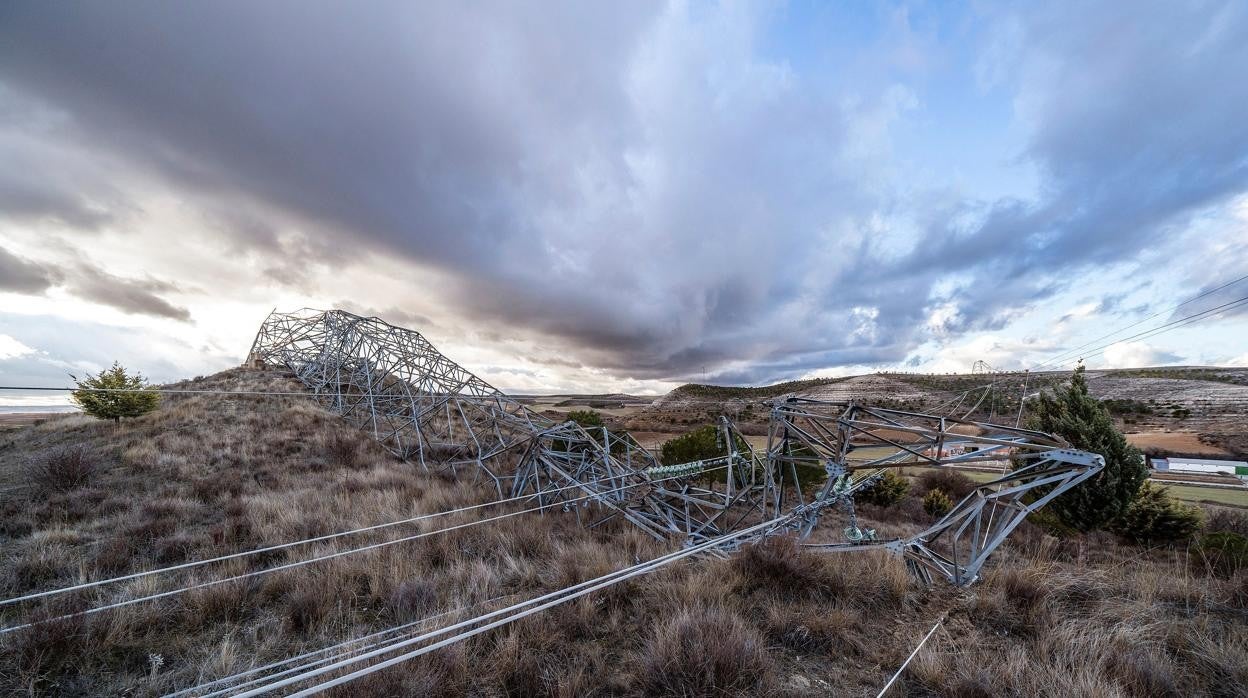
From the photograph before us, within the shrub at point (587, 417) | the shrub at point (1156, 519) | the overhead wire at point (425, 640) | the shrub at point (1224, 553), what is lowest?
the shrub at point (1156, 519)

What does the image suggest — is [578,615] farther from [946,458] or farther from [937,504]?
[937,504]

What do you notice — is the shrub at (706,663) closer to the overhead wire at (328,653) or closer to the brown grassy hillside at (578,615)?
the brown grassy hillside at (578,615)

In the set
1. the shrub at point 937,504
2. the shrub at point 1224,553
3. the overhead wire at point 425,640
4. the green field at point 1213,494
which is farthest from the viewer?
the green field at point 1213,494

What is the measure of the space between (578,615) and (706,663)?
163cm

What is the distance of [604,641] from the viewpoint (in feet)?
14.0

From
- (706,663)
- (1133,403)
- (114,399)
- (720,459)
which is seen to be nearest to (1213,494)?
(1133,403)

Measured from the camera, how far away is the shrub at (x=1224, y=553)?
22.3 ft

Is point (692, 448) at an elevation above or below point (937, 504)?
above

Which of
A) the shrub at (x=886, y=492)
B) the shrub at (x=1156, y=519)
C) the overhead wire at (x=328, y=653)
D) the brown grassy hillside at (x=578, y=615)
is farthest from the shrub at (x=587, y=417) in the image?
the shrub at (x=1156, y=519)

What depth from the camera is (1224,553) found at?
820 cm

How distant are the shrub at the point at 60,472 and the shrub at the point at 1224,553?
2120 centimetres

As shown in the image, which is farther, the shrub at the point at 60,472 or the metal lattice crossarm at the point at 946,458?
the shrub at the point at 60,472

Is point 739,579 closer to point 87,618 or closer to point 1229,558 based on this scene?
point 87,618

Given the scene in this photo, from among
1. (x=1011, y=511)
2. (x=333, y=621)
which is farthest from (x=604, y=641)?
(x=1011, y=511)
